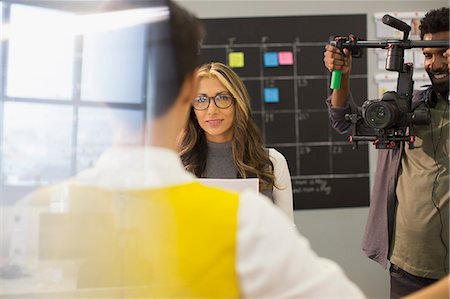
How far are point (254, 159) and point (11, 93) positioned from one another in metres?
0.51

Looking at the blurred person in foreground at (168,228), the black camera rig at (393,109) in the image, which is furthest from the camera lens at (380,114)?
the blurred person in foreground at (168,228)

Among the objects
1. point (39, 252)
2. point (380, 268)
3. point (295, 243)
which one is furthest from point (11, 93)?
point (380, 268)

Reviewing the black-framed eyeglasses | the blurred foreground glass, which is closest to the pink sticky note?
the black-framed eyeglasses

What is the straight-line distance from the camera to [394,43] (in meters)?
0.77

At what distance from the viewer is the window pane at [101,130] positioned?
1.54ft

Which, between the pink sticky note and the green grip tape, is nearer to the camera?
the green grip tape

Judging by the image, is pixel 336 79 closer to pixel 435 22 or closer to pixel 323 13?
pixel 435 22

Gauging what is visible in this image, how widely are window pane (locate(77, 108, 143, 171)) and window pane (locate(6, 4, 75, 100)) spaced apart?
0.03 metres

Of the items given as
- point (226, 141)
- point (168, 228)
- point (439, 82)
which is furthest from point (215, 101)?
point (168, 228)

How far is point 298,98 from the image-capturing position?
2.11 meters

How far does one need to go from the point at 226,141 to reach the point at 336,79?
9.2 inches

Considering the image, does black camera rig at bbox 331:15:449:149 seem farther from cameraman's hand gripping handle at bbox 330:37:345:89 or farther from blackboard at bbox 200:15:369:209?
blackboard at bbox 200:15:369:209

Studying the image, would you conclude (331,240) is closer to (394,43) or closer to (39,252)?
(394,43)

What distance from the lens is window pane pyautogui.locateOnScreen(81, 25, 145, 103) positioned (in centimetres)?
47
